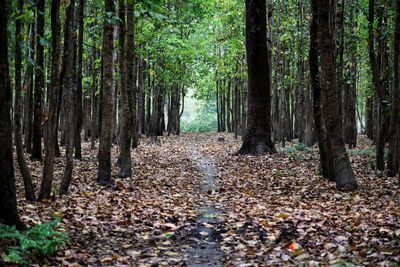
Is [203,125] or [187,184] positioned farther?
[203,125]

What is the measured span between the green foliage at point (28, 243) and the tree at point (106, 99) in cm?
517

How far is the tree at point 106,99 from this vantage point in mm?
10531

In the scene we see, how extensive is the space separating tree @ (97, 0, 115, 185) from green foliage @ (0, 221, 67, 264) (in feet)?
17.0

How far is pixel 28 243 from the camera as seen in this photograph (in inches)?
201

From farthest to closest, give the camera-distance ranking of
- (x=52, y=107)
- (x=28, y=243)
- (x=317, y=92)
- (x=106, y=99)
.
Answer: (x=317, y=92) < (x=106, y=99) < (x=52, y=107) < (x=28, y=243)

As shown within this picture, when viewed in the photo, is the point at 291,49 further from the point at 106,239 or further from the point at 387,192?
the point at 106,239

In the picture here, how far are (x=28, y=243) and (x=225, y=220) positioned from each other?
143 inches

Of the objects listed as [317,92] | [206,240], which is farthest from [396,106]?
[206,240]

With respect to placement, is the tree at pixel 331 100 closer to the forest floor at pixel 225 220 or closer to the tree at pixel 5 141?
the forest floor at pixel 225 220

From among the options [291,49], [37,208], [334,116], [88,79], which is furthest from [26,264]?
[291,49]

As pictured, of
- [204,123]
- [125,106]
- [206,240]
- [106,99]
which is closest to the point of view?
[206,240]

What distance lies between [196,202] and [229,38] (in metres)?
21.7

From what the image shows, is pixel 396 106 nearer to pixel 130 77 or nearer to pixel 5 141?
pixel 130 77

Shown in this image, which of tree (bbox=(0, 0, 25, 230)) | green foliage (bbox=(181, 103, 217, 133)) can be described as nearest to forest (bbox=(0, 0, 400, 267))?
tree (bbox=(0, 0, 25, 230))
